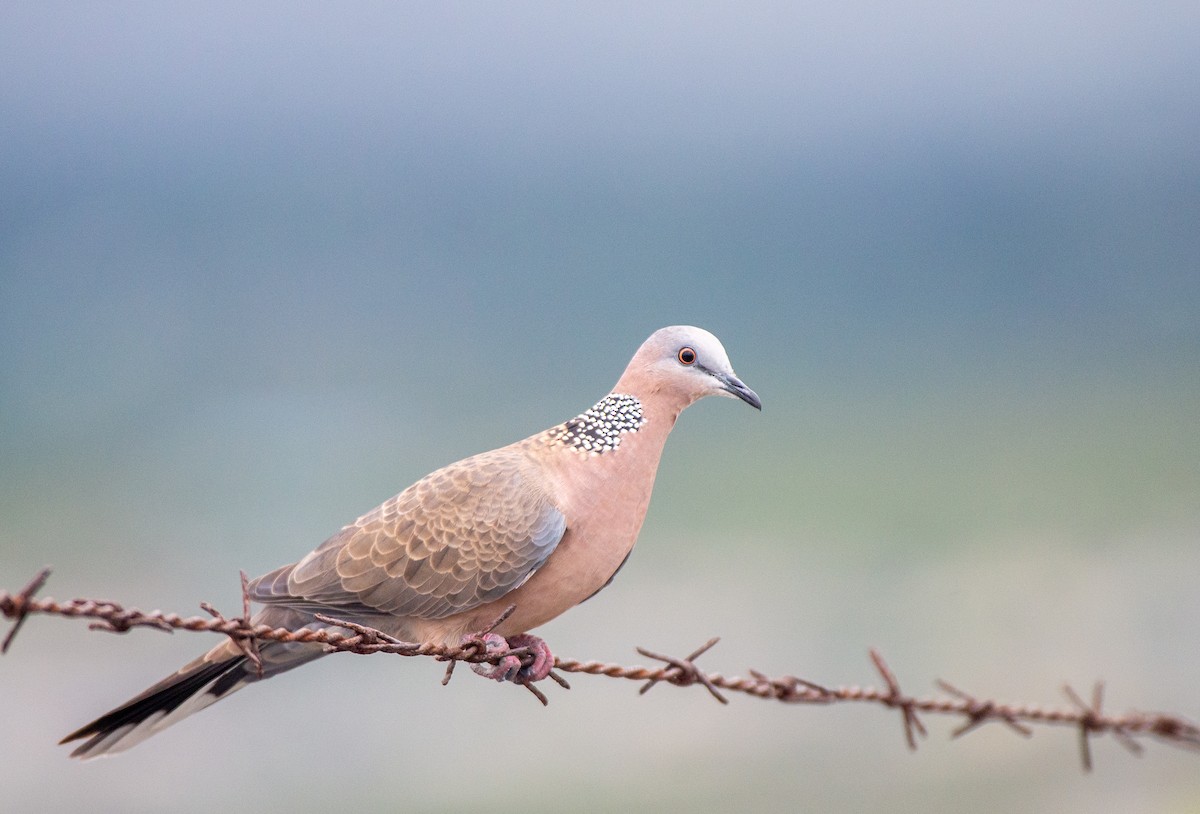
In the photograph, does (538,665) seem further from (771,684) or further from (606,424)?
(771,684)

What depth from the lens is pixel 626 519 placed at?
3.49 metres

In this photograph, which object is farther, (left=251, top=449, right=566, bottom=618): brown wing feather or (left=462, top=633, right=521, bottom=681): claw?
(left=251, top=449, right=566, bottom=618): brown wing feather

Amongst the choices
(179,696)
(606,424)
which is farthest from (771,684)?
(179,696)

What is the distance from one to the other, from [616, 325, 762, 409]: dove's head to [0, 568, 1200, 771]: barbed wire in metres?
0.89

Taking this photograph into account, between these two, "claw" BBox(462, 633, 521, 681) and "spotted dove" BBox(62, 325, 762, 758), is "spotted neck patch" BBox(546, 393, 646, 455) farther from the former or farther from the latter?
"claw" BBox(462, 633, 521, 681)

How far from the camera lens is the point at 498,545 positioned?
3.52m

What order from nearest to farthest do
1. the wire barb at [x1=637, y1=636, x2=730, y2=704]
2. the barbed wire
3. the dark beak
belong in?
the barbed wire → the wire barb at [x1=637, y1=636, x2=730, y2=704] → the dark beak

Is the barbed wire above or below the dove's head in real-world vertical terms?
below

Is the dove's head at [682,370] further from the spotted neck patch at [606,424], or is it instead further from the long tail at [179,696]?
the long tail at [179,696]

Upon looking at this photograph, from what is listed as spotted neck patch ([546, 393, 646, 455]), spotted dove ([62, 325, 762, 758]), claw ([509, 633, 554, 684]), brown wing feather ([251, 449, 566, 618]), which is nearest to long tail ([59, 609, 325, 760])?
spotted dove ([62, 325, 762, 758])

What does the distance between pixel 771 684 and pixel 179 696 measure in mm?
1977

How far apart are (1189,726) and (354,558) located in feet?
7.72

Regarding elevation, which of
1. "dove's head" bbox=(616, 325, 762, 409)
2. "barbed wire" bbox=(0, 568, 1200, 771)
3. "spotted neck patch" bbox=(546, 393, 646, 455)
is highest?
"dove's head" bbox=(616, 325, 762, 409)

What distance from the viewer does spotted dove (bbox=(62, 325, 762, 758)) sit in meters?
3.47
